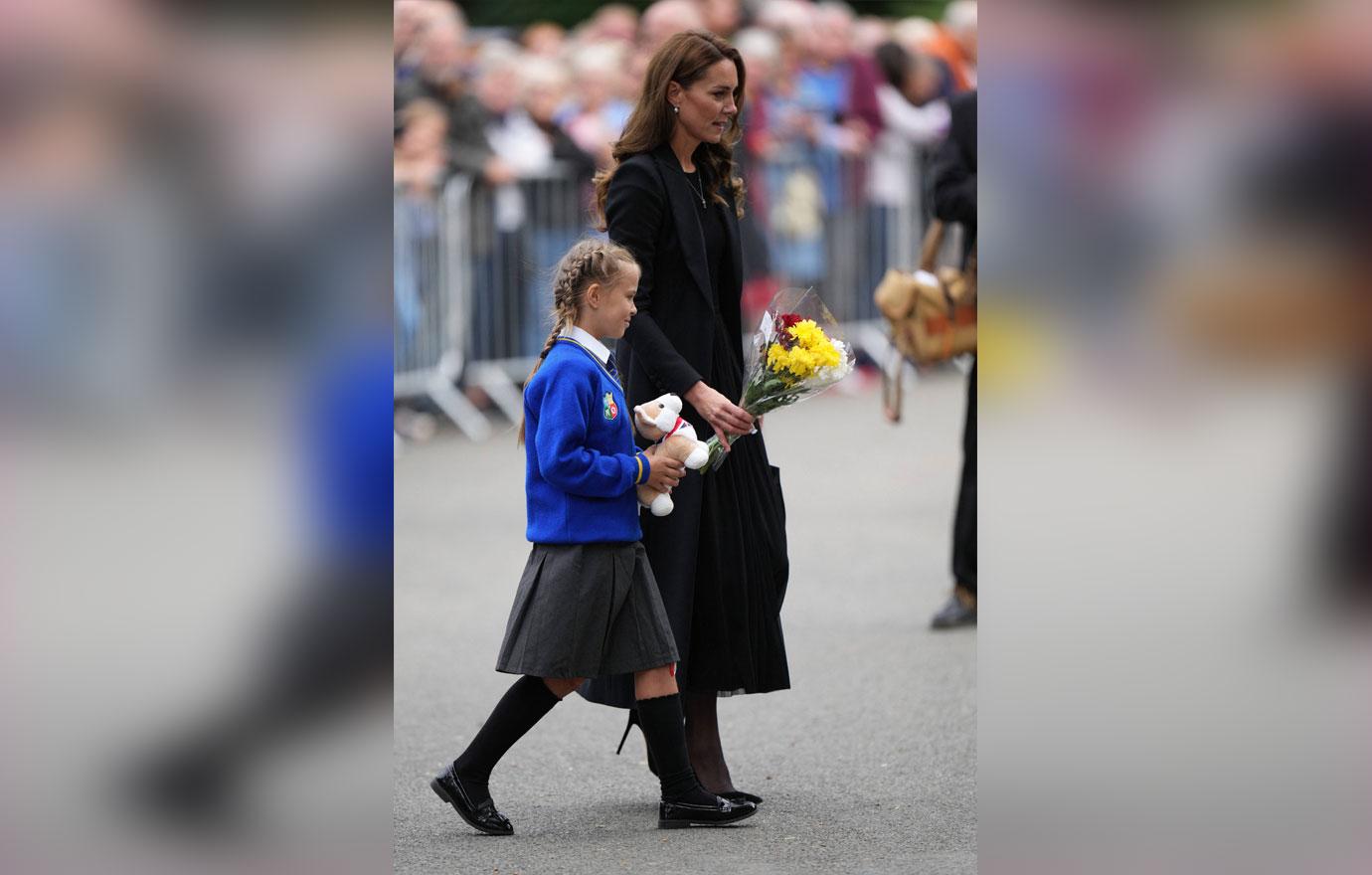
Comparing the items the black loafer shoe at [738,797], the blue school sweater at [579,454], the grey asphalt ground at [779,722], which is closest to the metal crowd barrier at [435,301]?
the grey asphalt ground at [779,722]

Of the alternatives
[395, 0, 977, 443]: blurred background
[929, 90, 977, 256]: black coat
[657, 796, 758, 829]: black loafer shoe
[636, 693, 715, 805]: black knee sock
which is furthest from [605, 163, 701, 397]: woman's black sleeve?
[395, 0, 977, 443]: blurred background

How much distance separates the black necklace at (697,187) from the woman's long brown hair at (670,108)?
0.03 metres

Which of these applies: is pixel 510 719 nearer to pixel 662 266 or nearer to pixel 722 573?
pixel 722 573

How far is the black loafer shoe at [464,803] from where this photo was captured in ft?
16.6

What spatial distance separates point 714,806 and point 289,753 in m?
2.27

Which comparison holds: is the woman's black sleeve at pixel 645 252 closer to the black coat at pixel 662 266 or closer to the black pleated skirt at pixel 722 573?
the black coat at pixel 662 266

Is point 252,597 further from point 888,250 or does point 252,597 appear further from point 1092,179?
point 888,250

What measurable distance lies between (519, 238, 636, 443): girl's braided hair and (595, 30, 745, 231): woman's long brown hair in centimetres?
46

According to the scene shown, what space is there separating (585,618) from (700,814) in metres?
0.64

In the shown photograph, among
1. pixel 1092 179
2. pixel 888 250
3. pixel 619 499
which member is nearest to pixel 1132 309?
pixel 1092 179

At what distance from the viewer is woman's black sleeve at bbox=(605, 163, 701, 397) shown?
16.8 feet

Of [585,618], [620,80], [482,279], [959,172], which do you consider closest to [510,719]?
[585,618]

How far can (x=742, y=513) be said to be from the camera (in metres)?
5.34

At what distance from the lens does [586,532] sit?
15.9 ft
